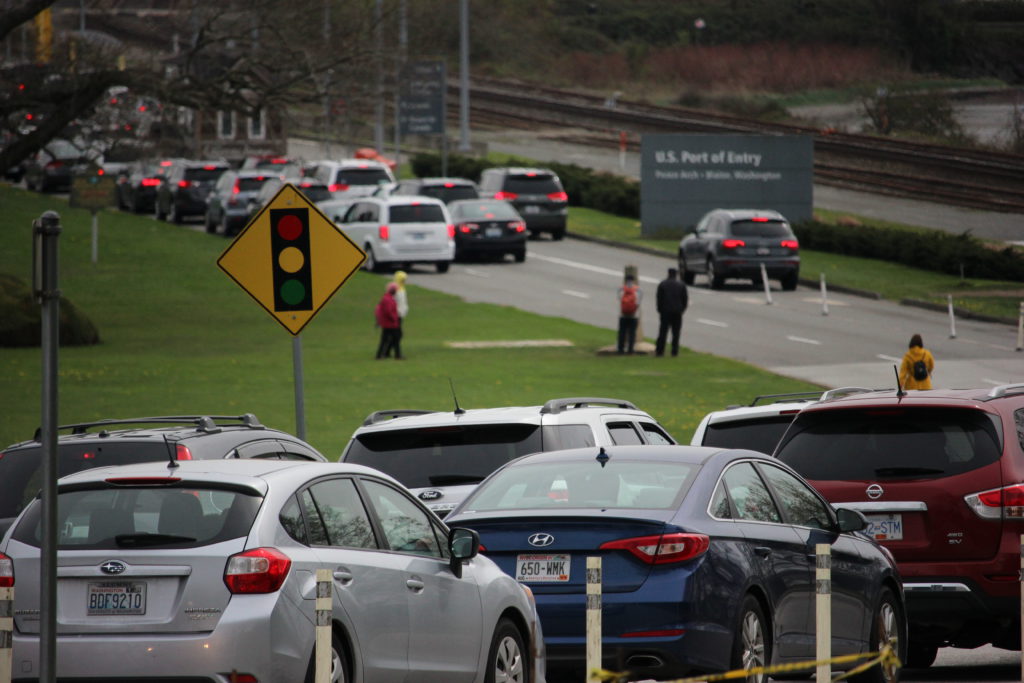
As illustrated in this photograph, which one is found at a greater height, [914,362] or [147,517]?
[147,517]

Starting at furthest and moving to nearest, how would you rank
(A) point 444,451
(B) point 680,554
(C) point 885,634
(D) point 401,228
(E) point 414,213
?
(D) point 401,228 < (E) point 414,213 < (A) point 444,451 < (C) point 885,634 < (B) point 680,554

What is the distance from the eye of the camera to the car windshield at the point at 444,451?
12.2 meters

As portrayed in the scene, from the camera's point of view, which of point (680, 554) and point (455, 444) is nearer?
point (680, 554)

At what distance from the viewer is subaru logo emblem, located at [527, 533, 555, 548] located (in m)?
9.12

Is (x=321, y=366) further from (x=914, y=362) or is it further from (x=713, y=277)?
(x=713, y=277)

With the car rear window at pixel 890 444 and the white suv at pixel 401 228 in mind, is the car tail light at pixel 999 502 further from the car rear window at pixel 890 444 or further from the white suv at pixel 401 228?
the white suv at pixel 401 228

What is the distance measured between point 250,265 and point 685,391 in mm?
17212

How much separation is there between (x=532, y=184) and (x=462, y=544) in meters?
45.5

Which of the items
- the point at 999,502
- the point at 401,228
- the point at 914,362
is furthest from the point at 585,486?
the point at 401,228

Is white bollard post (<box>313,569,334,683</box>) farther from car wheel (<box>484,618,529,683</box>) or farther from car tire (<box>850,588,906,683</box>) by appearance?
car tire (<box>850,588,906,683</box>)

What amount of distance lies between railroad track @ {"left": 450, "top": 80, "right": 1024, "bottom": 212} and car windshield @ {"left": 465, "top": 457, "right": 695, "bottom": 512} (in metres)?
12.3

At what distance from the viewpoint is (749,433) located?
554 inches

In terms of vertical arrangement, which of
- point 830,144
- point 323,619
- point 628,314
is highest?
point 830,144

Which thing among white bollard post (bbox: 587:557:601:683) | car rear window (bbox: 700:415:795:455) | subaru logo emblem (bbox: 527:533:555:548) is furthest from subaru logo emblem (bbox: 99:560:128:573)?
car rear window (bbox: 700:415:795:455)
